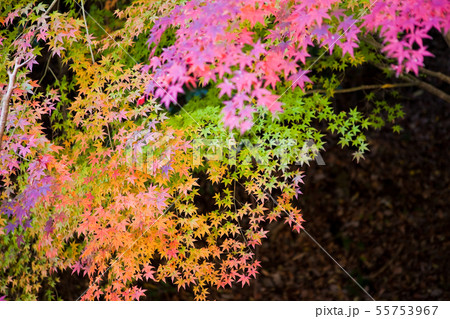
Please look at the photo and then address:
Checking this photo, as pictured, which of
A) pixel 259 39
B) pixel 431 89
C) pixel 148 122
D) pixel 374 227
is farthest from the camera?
pixel 374 227

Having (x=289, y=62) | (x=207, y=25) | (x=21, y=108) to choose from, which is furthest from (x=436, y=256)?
(x=21, y=108)

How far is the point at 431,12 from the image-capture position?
5.19 feet

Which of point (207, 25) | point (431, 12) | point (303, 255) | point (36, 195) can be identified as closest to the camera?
point (431, 12)

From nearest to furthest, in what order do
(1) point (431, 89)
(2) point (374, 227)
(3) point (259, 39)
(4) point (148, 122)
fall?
1. (3) point (259, 39)
2. (4) point (148, 122)
3. (1) point (431, 89)
4. (2) point (374, 227)

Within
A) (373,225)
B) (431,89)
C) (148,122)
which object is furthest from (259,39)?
(373,225)

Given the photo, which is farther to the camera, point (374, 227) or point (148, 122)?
point (374, 227)

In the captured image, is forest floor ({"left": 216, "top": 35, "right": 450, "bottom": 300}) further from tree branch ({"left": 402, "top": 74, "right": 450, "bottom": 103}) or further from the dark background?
tree branch ({"left": 402, "top": 74, "right": 450, "bottom": 103})

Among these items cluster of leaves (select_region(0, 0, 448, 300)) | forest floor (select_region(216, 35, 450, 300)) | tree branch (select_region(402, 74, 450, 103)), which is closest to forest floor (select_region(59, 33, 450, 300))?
forest floor (select_region(216, 35, 450, 300))

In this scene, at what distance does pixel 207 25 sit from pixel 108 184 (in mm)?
1126

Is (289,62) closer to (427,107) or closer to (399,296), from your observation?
(399,296)

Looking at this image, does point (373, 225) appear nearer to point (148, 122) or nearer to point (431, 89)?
point (431, 89)

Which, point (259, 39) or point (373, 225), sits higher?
point (259, 39)

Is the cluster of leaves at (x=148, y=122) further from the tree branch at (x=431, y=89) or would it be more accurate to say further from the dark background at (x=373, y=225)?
the dark background at (x=373, y=225)

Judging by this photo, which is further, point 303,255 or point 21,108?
point 303,255
